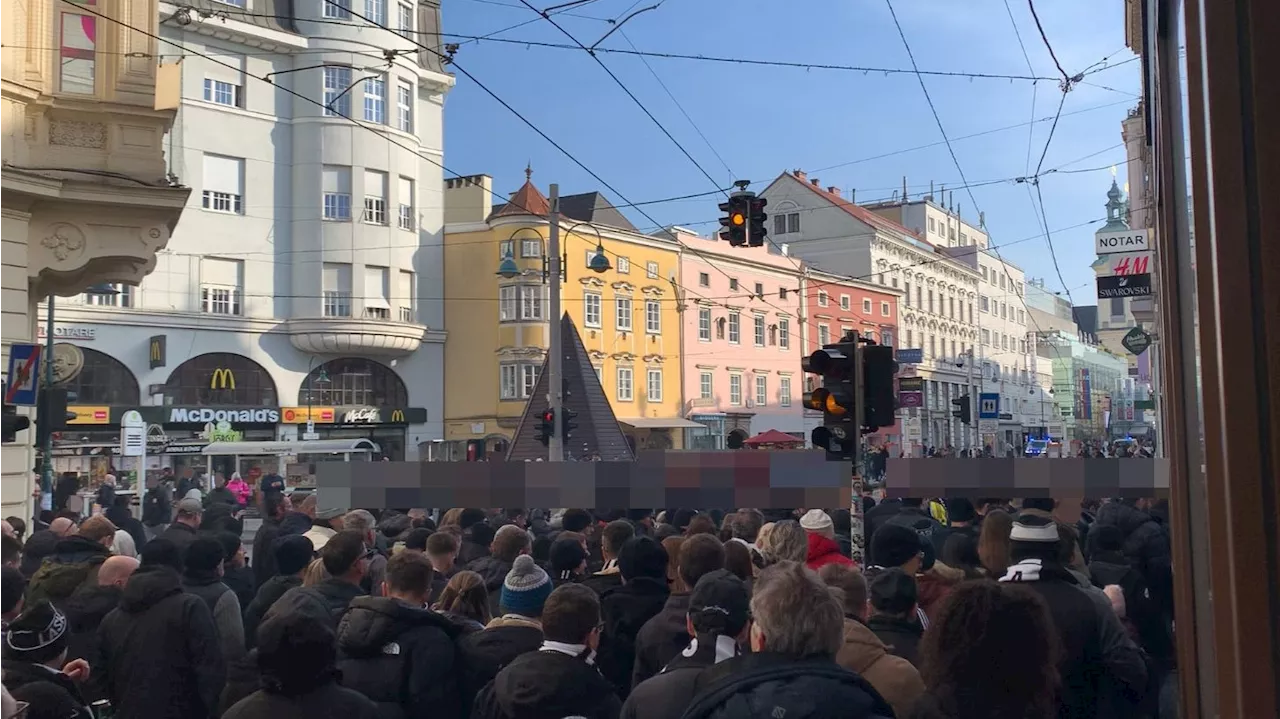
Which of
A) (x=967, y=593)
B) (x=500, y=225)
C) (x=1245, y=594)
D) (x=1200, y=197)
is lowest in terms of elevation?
(x=967, y=593)

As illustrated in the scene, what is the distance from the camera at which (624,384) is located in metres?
49.1

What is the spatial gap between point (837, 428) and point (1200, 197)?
27.4ft

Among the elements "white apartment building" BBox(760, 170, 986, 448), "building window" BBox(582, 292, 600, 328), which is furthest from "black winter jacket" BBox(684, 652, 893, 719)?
"white apartment building" BBox(760, 170, 986, 448)

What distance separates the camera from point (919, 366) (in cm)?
6938

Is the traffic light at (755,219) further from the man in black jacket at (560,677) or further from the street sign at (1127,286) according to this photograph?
the man in black jacket at (560,677)

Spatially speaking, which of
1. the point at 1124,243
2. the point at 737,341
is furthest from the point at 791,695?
the point at 737,341

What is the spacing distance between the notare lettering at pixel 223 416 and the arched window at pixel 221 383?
48cm

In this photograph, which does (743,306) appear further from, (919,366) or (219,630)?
(219,630)

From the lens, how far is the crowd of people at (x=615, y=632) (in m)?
3.12

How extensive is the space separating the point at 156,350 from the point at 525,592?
114ft

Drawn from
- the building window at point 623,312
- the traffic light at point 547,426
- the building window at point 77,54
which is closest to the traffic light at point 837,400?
the building window at point 77,54

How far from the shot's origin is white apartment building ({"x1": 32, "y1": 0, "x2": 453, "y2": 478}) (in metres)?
36.3

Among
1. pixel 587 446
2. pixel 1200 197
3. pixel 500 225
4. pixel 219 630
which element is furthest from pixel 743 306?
pixel 1200 197

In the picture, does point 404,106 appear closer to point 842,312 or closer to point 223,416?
point 223,416
